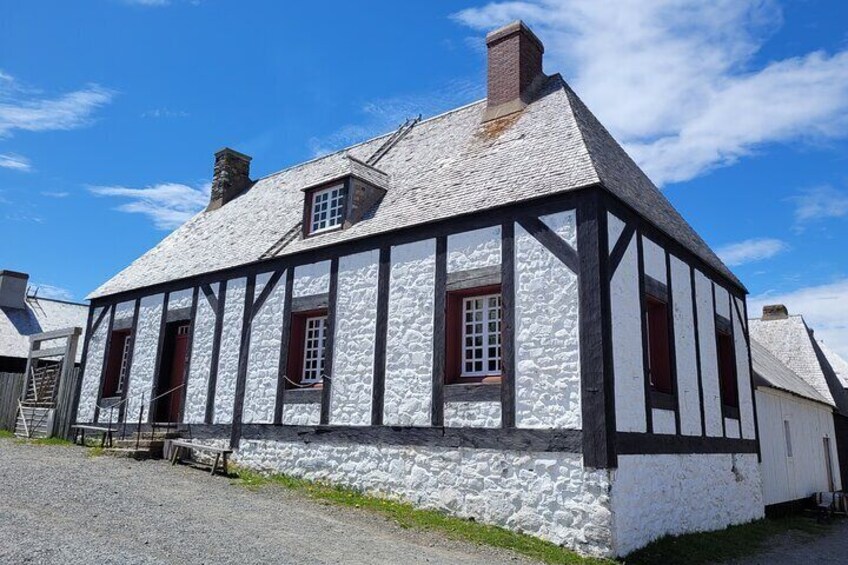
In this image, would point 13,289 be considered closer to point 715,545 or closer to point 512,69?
point 512,69

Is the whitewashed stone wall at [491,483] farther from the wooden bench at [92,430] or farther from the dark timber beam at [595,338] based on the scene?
the wooden bench at [92,430]

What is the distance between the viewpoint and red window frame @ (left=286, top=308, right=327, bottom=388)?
12.5 m

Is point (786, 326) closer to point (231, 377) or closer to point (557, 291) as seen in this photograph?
point (557, 291)

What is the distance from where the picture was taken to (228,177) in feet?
65.1

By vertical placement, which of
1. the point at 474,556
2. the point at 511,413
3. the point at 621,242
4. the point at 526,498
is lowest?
the point at 474,556

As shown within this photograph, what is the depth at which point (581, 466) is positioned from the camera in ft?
27.9

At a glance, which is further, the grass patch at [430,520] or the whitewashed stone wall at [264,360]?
the whitewashed stone wall at [264,360]

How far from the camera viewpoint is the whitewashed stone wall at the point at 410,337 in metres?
10.3

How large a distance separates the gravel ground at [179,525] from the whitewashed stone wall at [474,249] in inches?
159

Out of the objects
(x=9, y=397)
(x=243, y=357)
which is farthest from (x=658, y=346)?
(x=9, y=397)

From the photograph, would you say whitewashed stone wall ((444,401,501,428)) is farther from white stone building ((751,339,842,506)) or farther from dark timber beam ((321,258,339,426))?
white stone building ((751,339,842,506))

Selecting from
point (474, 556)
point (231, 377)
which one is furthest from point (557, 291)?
point (231, 377)

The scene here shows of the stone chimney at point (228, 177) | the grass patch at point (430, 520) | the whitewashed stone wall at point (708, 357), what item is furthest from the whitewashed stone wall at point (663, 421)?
the stone chimney at point (228, 177)

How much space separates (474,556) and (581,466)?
72.1 inches
